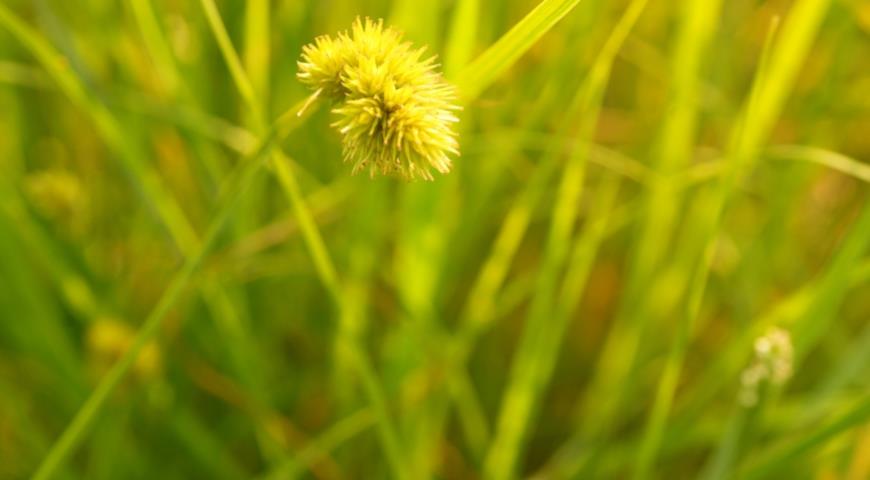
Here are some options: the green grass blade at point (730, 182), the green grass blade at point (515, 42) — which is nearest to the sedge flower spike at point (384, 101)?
A: the green grass blade at point (515, 42)

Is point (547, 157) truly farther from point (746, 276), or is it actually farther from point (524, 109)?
point (746, 276)

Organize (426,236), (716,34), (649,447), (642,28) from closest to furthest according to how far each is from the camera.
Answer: (649,447)
(426,236)
(716,34)
(642,28)

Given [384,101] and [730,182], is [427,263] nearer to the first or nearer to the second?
[730,182]

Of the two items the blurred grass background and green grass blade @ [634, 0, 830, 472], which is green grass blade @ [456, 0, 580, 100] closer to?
the blurred grass background

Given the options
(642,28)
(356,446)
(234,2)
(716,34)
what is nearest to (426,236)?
(356,446)

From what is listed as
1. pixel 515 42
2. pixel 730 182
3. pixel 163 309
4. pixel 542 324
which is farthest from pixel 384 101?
pixel 542 324

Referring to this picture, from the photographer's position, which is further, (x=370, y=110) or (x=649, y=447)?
(x=649, y=447)

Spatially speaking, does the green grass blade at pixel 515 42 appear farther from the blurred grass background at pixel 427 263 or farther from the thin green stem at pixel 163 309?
the thin green stem at pixel 163 309

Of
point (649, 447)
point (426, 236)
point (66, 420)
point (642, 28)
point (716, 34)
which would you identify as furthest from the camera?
point (642, 28)
